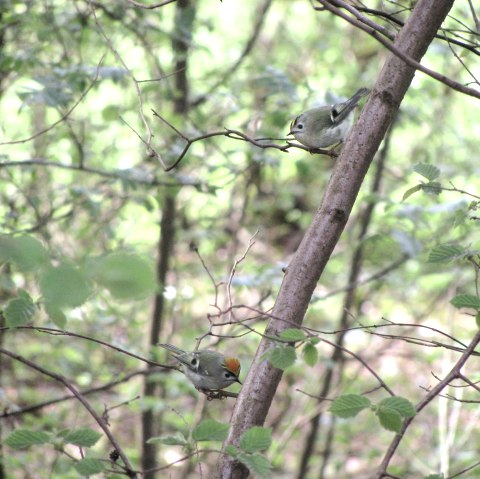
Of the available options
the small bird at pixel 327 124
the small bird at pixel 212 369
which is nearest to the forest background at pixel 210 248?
the small bird at pixel 212 369

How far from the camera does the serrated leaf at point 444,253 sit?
5.03 ft

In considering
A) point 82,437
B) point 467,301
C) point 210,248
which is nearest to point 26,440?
point 82,437

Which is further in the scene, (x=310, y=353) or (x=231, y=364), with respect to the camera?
(x=231, y=364)

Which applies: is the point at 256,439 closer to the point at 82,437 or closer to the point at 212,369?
the point at 82,437

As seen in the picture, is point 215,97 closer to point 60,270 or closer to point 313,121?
point 313,121

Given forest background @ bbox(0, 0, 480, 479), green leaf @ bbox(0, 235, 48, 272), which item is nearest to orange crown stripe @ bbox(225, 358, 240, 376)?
forest background @ bbox(0, 0, 480, 479)

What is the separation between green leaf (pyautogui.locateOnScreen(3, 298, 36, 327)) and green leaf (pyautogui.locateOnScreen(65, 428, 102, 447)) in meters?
0.28

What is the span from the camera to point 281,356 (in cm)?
117

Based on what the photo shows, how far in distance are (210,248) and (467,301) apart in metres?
5.01

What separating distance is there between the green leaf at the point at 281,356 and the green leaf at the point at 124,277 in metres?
0.48

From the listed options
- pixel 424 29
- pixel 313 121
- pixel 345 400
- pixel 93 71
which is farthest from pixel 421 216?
pixel 345 400

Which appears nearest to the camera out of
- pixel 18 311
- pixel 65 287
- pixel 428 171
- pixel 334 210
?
pixel 65 287

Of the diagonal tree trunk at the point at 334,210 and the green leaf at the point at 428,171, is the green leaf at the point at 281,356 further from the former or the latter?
the green leaf at the point at 428,171

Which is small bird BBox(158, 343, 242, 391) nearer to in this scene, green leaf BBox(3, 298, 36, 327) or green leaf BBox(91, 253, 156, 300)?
green leaf BBox(3, 298, 36, 327)
